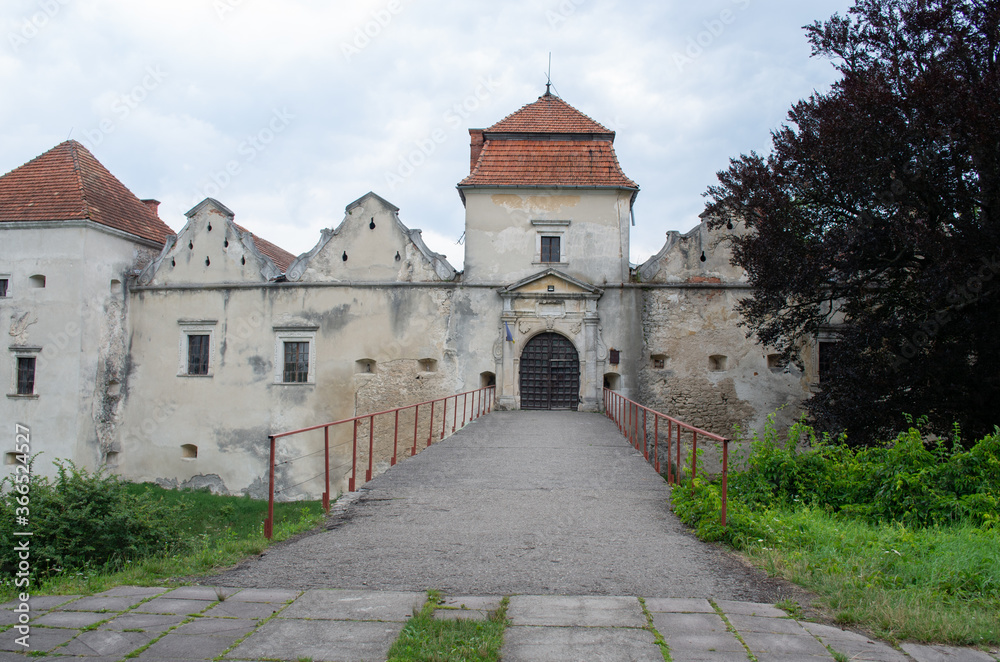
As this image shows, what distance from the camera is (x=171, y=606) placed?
13.4ft

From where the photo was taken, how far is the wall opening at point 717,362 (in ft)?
58.1

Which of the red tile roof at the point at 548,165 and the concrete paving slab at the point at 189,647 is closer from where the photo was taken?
the concrete paving slab at the point at 189,647

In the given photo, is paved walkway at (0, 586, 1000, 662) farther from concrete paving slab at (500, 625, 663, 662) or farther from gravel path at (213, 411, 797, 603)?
gravel path at (213, 411, 797, 603)

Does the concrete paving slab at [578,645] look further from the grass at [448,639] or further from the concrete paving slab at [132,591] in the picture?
the concrete paving slab at [132,591]

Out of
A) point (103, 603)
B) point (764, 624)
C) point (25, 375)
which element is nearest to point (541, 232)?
point (25, 375)

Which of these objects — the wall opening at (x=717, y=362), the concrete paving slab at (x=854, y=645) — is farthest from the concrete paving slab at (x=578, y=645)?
the wall opening at (x=717, y=362)

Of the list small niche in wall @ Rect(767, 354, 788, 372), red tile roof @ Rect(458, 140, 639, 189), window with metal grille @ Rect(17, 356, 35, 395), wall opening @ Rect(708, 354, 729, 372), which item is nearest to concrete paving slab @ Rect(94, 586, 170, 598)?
red tile roof @ Rect(458, 140, 639, 189)

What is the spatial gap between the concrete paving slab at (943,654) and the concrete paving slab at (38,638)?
431 centimetres

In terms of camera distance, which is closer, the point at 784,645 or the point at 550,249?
the point at 784,645

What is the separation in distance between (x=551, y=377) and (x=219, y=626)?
14.3 m

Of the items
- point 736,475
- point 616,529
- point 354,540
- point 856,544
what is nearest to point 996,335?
point 736,475

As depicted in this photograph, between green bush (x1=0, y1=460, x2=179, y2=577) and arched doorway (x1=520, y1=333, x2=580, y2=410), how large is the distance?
446 inches

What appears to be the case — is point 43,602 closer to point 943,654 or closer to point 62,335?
point 943,654

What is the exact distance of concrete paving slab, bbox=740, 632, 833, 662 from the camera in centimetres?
347
